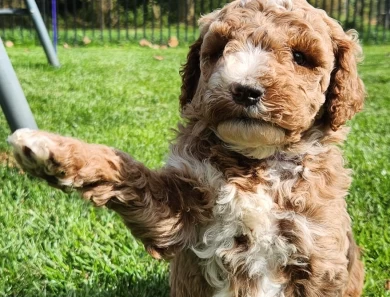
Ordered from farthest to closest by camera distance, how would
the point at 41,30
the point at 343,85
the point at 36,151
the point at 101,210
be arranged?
the point at 41,30
the point at 101,210
the point at 343,85
the point at 36,151

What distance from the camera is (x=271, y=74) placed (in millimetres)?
2436

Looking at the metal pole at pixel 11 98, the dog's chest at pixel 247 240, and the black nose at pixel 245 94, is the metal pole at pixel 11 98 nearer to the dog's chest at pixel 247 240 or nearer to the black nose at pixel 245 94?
the dog's chest at pixel 247 240

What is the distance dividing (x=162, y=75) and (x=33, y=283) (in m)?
7.36

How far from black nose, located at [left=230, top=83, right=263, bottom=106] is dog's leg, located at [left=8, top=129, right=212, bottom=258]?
39cm

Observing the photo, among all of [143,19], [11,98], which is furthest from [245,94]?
[143,19]

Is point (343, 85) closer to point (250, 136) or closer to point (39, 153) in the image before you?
point (250, 136)

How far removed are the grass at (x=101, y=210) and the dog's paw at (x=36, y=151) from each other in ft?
4.30

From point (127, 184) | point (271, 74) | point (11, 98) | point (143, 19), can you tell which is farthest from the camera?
point (143, 19)

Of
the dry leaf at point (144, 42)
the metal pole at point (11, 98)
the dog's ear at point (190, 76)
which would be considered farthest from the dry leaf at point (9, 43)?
the dog's ear at point (190, 76)

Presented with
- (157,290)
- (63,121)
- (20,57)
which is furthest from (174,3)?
(157,290)

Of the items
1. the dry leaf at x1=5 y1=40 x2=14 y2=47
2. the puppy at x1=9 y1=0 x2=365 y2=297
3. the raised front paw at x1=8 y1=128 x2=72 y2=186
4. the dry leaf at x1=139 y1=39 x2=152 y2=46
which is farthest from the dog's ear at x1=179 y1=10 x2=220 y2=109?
the dry leaf at x1=139 y1=39 x2=152 y2=46

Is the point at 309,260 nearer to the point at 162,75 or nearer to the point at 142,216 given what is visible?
the point at 142,216

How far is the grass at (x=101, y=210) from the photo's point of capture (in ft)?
11.1

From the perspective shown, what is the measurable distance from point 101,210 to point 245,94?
201cm
